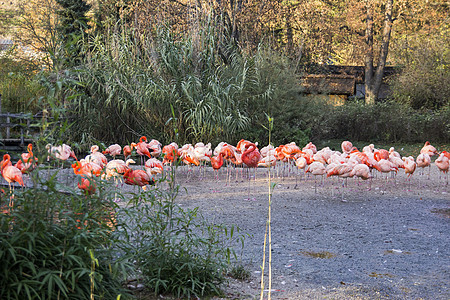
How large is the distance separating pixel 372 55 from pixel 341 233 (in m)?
15.7

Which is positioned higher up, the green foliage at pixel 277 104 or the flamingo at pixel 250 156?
the green foliage at pixel 277 104

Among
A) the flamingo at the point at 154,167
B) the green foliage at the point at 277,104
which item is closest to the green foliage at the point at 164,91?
the green foliage at the point at 277,104

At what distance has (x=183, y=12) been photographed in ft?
50.5

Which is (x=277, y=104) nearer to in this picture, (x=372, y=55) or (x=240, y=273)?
(x=240, y=273)

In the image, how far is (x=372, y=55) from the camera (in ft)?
61.5

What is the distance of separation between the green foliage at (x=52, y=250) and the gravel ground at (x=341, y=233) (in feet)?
3.03

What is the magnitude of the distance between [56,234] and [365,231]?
123 inches

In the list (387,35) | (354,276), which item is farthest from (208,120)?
(387,35)

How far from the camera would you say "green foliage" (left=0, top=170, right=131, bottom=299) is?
203 centimetres

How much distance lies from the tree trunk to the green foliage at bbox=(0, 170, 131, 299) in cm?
1635

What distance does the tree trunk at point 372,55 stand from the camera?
58.3 ft

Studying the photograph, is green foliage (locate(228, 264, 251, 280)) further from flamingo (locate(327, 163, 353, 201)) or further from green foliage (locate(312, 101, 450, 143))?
green foliage (locate(312, 101, 450, 143))

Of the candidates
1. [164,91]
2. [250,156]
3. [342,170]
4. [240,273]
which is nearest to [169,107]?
[164,91]

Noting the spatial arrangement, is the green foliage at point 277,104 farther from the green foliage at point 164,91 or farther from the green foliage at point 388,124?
the green foliage at point 388,124
